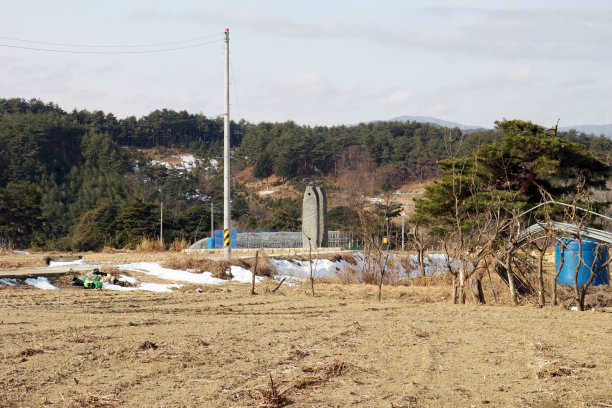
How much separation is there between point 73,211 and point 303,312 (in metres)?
40.9

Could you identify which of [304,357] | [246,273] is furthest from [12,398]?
[246,273]

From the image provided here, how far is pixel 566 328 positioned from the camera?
8.66 m

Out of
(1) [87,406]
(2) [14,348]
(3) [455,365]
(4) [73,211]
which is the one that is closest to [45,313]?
(2) [14,348]

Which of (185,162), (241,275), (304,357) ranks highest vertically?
(185,162)

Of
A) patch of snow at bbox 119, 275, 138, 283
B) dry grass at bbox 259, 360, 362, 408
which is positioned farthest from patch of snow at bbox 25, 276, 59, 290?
dry grass at bbox 259, 360, 362, 408

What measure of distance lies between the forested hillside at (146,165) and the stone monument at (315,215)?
687 centimetres

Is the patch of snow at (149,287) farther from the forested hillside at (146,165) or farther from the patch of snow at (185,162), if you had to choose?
the patch of snow at (185,162)

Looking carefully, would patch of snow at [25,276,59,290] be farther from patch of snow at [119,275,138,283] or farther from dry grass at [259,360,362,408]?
dry grass at [259,360,362,408]

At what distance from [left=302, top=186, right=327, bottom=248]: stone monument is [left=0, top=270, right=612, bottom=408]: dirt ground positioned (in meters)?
19.5

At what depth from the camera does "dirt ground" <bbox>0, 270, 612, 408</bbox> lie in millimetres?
5258

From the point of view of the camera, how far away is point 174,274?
19750 millimetres

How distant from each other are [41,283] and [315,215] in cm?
1642

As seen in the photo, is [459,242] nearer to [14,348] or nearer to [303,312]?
[303,312]

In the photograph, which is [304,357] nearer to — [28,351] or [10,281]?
[28,351]
